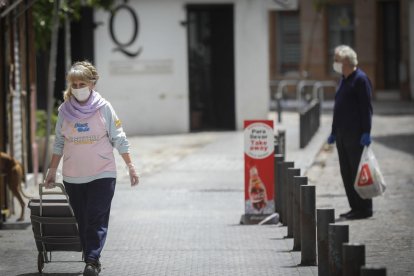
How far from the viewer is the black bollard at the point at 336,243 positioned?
7.55m

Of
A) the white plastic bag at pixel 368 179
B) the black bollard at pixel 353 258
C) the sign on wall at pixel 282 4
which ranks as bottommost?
the white plastic bag at pixel 368 179

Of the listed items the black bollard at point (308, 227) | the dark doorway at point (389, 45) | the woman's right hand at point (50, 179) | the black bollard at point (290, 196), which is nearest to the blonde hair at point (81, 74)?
the woman's right hand at point (50, 179)

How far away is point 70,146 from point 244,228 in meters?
3.49

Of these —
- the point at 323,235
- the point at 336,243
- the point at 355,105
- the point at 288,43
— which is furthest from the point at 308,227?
the point at 288,43

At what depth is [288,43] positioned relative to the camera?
42.4 metres

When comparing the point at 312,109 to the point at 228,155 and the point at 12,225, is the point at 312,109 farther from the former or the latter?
the point at 12,225

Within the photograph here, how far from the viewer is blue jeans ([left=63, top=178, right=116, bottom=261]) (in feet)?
30.0

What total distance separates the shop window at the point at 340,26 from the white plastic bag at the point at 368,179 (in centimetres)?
2861

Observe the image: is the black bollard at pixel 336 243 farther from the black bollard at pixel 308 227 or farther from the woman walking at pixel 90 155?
the woman walking at pixel 90 155

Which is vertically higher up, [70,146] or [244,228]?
[70,146]

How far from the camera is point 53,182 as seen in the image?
928 cm

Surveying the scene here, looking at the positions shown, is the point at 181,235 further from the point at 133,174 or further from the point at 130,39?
the point at 130,39

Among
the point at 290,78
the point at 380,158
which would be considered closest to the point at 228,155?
the point at 380,158

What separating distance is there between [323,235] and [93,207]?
5.88ft
